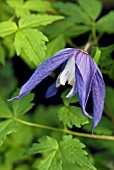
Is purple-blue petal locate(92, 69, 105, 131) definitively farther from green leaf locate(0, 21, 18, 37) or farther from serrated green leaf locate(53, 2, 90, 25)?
serrated green leaf locate(53, 2, 90, 25)

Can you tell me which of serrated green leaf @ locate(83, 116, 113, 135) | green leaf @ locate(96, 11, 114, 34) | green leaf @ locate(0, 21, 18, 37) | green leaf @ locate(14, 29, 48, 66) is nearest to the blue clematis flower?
green leaf @ locate(14, 29, 48, 66)

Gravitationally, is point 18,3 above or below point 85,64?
above

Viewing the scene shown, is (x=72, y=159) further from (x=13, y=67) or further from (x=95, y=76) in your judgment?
(x=13, y=67)

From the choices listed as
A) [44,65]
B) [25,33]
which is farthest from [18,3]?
[44,65]

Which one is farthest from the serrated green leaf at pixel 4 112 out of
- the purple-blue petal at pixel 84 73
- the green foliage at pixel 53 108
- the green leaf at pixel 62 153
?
the purple-blue petal at pixel 84 73

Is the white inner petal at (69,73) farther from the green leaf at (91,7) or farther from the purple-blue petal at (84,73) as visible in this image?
the green leaf at (91,7)

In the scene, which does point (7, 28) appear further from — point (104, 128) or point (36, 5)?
point (104, 128)
